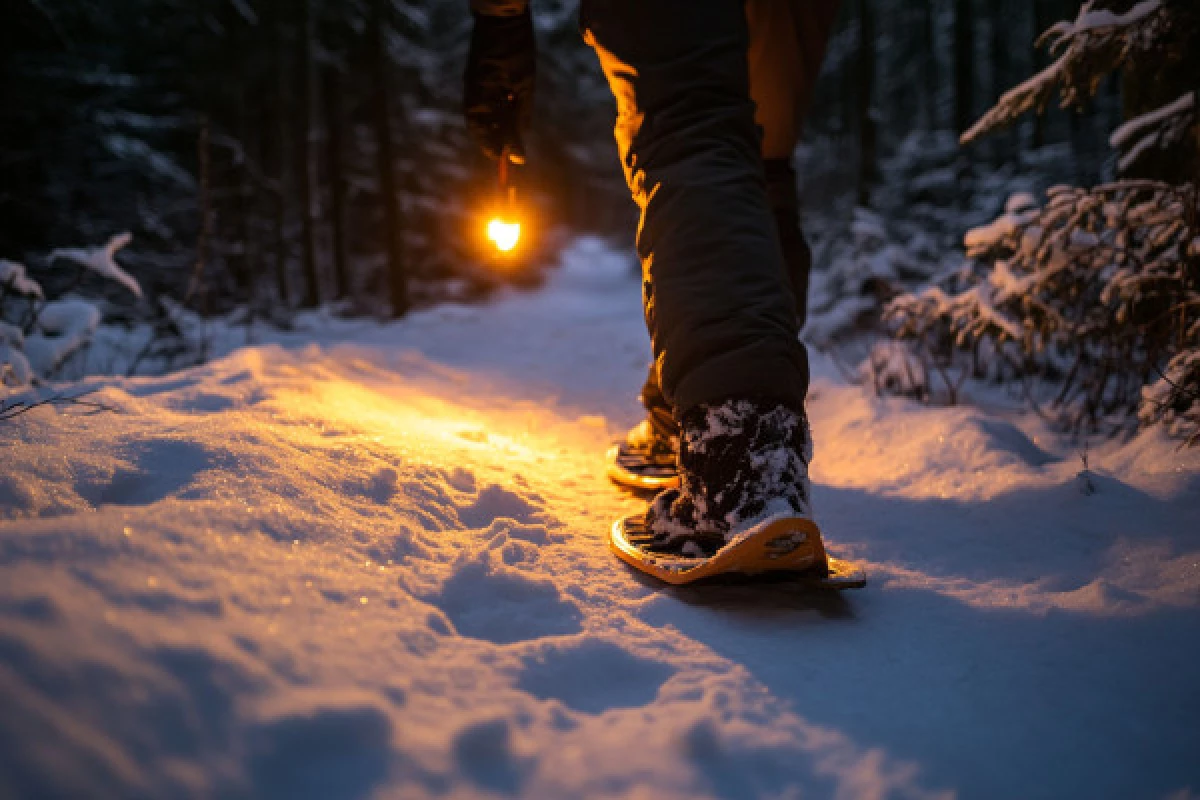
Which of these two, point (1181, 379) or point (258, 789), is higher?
point (1181, 379)

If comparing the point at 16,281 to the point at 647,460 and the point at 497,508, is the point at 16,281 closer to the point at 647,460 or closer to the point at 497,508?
the point at 497,508

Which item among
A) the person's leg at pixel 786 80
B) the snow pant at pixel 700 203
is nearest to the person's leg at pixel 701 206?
the snow pant at pixel 700 203

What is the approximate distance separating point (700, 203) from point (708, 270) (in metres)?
0.14

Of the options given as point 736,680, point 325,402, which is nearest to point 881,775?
point 736,680

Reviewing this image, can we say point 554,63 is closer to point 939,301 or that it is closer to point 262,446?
point 939,301

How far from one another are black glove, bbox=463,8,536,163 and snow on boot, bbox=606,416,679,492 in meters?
0.93

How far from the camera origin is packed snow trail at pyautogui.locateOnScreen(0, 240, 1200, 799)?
2.06 ft

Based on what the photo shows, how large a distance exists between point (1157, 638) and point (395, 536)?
1.15 metres

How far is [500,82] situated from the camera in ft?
5.63

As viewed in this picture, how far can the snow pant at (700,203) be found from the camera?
3.63 feet

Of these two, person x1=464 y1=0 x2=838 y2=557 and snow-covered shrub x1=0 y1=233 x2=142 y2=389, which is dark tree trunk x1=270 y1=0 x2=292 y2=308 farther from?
person x1=464 y1=0 x2=838 y2=557

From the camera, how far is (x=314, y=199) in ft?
36.7

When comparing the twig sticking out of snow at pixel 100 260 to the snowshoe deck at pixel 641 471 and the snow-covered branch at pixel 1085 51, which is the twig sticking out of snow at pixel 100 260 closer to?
the snowshoe deck at pixel 641 471

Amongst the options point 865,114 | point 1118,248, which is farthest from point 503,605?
point 865,114
